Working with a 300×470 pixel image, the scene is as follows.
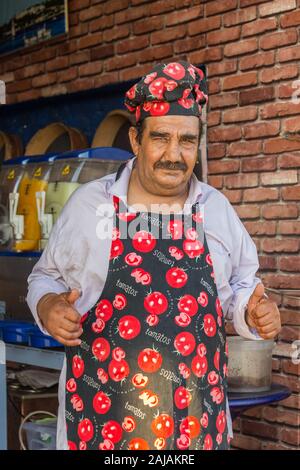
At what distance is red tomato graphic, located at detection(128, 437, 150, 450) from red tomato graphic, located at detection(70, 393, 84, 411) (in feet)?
0.63

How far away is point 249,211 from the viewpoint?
4793mm

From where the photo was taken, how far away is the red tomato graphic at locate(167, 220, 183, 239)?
9.66ft

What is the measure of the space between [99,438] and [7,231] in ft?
6.51

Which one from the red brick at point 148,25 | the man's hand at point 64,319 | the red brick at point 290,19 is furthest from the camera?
the red brick at point 148,25

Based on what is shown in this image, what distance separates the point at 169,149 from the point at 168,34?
2.63m

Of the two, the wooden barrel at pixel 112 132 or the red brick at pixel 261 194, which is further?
the wooden barrel at pixel 112 132

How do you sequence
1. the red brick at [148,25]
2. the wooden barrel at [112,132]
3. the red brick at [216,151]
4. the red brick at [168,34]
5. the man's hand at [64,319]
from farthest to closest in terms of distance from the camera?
the wooden barrel at [112,132]
the red brick at [148,25]
the red brick at [168,34]
the red brick at [216,151]
the man's hand at [64,319]

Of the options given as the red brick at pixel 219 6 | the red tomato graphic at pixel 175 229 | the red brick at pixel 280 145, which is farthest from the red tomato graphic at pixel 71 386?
the red brick at pixel 219 6

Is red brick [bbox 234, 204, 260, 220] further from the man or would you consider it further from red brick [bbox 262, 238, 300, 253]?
the man

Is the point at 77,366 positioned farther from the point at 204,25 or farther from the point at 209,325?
the point at 204,25

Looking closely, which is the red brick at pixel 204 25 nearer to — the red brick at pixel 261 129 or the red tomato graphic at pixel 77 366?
the red brick at pixel 261 129

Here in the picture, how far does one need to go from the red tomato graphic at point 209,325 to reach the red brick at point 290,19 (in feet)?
6.96

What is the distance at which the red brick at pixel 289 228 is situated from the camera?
456cm
